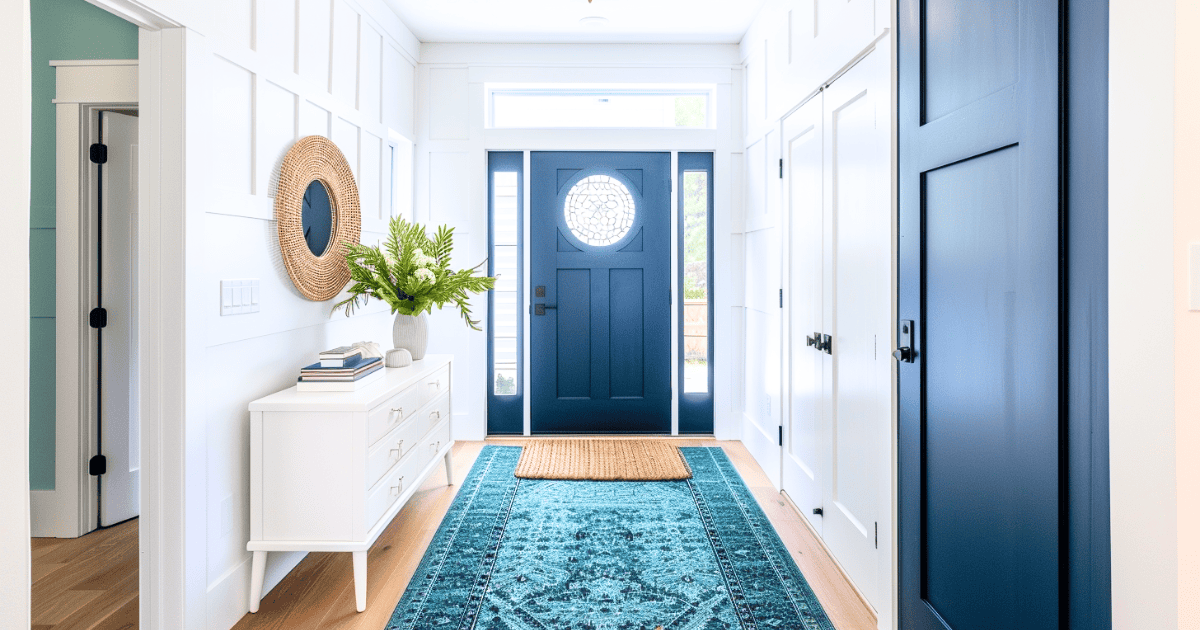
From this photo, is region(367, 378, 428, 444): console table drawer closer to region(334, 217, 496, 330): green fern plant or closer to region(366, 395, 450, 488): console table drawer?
region(366, 395, 450, 488): console table drawer

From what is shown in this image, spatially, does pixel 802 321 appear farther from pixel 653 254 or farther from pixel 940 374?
pixel 653 254

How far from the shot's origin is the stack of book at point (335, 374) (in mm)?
2398

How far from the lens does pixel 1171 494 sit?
3.28 feet

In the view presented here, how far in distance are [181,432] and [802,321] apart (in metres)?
2.49

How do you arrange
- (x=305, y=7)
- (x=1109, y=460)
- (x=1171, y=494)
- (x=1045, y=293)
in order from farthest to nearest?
(x=305, y=7) → (x=1045, y=293) → (x=1109, y=460) → (x=1171, y=494)

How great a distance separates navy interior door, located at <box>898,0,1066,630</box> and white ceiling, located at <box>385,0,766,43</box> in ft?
7.16

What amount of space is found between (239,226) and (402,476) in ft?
3.76

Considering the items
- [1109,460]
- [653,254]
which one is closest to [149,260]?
[1109,460]

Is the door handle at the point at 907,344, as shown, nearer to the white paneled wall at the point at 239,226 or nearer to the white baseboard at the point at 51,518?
A: the white paneled wall at the point at 239,226

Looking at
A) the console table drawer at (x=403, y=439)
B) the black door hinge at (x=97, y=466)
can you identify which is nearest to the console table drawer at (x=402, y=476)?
the console table drawer at (x=403, y=439)

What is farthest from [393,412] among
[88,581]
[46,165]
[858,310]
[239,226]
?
[46,165]

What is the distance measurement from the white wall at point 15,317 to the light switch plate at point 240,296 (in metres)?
0.73

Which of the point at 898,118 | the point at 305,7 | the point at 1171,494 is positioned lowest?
the point at 1171,494

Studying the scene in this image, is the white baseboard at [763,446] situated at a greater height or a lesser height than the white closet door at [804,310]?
lesser
